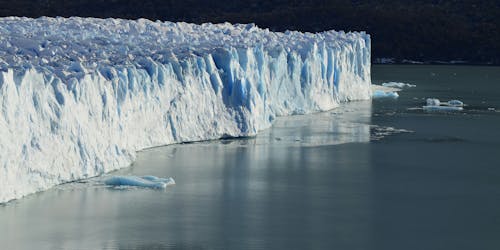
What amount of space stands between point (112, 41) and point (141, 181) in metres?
5.45

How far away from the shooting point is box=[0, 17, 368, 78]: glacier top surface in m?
12.4

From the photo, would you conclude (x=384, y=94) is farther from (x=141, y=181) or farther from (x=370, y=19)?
(x=370, y=19)

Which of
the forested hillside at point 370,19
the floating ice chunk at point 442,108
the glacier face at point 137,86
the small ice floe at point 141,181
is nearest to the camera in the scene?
the glacier face at point 137,86

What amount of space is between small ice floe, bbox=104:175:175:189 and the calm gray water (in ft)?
0.42

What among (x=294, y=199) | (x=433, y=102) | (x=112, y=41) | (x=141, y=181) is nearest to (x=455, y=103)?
(x=433, y=102)

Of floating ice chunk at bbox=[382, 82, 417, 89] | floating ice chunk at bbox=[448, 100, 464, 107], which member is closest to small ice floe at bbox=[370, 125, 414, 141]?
floating ice chunk at bbox=[448, 100, 464, 107]

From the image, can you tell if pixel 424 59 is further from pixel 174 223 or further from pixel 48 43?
pixel 174 223

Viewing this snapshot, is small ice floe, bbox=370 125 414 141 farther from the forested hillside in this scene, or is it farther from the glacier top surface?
the forested hillside

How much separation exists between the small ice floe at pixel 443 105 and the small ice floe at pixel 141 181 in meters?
10.2

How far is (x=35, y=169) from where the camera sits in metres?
9.77

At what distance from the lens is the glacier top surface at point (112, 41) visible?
40.7 ft

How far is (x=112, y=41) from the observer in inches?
622

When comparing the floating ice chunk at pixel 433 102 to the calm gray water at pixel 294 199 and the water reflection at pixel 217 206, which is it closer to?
the calm gray water at pixel 294 199

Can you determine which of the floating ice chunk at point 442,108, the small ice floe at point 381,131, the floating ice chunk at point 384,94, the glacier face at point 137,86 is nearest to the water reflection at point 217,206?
the glacier face at point 137,86
